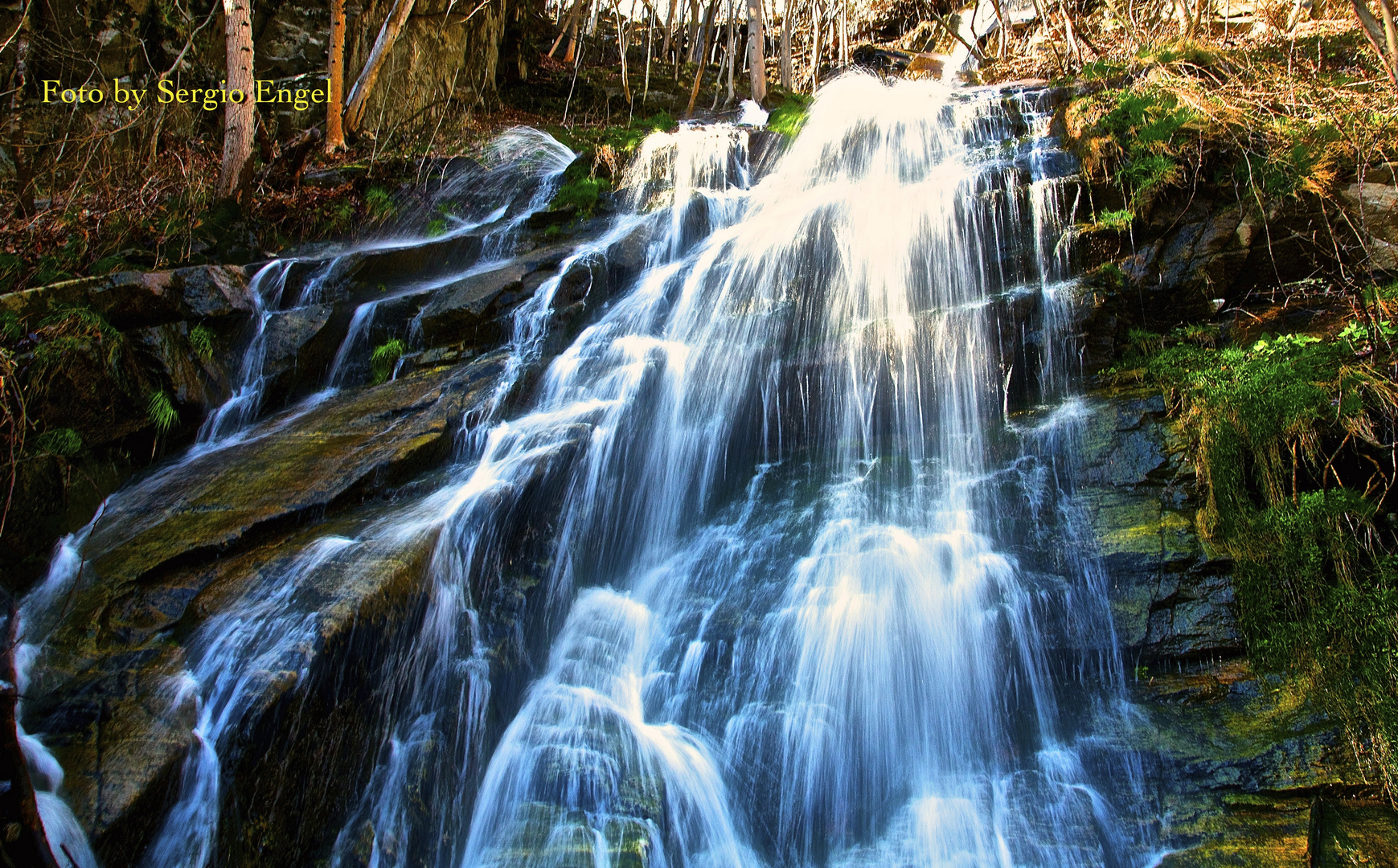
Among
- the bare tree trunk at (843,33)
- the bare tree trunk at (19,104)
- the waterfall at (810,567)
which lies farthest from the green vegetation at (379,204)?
the bare tree trunk at (843,33)

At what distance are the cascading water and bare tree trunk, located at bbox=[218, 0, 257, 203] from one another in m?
5.53

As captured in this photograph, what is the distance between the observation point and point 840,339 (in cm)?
682

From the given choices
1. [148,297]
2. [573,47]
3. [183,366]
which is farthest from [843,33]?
[183,366]

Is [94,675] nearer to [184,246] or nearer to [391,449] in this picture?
[391,449]

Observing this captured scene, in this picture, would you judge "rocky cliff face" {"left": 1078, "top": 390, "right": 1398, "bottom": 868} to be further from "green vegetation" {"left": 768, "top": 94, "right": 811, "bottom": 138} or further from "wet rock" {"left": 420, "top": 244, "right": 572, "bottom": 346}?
"green vegetation" {"left": 768, "top": 94, "right": 811, "bottom": 138}

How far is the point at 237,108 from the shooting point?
10.2 metres

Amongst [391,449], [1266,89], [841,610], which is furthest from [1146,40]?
[391,449]

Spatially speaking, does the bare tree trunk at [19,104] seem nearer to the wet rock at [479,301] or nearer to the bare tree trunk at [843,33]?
the wet rock at [479,301]

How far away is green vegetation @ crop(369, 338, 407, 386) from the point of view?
7695mm

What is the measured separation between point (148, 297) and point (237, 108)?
4.82 meters

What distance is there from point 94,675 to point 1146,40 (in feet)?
46.0

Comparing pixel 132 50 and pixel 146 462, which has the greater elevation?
pixel 132 50

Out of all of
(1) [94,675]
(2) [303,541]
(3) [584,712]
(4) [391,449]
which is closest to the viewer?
(1) [94,675]

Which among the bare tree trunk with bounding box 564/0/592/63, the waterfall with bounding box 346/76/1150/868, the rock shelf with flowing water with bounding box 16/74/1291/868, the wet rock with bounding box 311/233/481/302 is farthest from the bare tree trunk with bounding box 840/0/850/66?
the wet rock with bounding box 311/233/481/302
